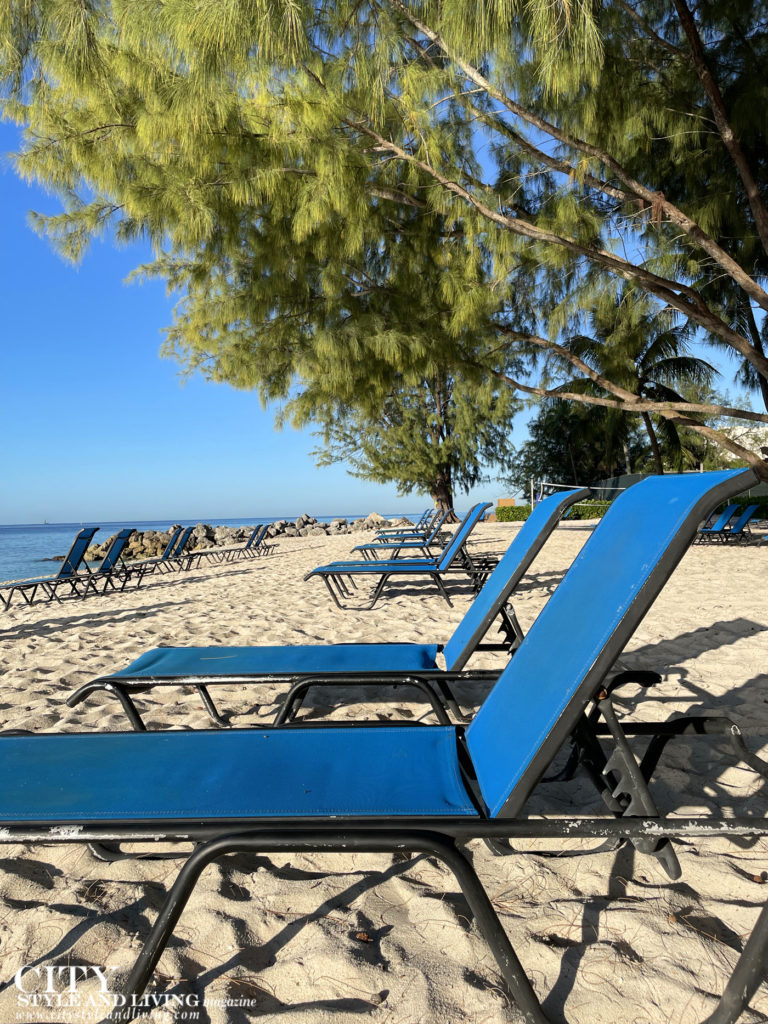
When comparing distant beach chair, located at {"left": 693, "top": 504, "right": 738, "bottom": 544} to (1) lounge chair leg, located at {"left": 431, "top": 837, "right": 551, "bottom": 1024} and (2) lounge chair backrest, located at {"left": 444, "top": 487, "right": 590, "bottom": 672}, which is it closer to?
(2) lounge chair backrest, located at {"left": 444, "top": 487, "right": 590, "bottom": 672}

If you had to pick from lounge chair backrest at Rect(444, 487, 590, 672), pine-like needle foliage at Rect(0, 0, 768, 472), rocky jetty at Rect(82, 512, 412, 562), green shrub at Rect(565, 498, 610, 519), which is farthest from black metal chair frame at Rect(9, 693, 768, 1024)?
green shrub at Rect(565, 498, 610, 519)

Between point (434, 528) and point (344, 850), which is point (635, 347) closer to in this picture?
point (434, 528)

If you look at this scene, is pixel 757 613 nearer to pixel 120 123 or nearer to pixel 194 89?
pixel 194 89

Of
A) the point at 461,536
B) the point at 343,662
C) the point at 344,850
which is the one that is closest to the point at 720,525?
the point at 461,536

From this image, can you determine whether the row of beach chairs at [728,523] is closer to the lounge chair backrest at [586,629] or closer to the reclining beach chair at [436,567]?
the reclining beach chair at [436,567]

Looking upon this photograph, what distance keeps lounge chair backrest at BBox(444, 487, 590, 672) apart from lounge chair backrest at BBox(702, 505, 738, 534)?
32.1 ft

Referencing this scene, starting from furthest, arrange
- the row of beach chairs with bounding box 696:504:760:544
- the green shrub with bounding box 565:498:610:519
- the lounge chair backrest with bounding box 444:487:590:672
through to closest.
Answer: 1. the green shrub with bounding box 565:498:610:519
2. the row of beach chairs with bounding box 696:504:760:544
3. the lounge chair backrest with bounding box 444:487:590:672

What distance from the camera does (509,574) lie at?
103 inches

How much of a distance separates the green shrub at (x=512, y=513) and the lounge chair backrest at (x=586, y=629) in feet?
76.5

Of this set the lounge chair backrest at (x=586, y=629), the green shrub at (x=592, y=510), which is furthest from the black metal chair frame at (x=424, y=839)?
the green shrub at (x=592, y=510)

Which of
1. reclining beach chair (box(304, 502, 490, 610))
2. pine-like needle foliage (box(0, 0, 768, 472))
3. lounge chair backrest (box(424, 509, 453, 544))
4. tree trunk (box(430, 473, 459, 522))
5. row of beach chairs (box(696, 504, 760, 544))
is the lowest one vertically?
tree trunk (box(430, 473, 459, 522))

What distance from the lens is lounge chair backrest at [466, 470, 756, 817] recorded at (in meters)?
1.26

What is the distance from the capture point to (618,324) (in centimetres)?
931

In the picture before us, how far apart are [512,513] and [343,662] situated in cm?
2318
